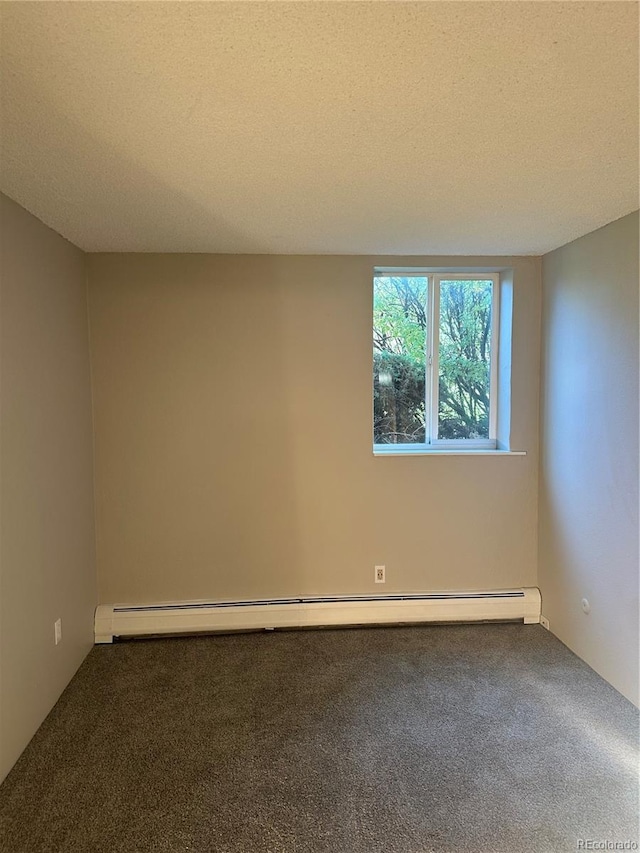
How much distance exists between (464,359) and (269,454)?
1404 millimetres

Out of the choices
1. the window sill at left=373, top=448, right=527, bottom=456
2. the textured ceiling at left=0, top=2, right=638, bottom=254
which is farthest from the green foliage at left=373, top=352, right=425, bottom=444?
the textured ceiling at left=0, top=2, right=638, bottom=254

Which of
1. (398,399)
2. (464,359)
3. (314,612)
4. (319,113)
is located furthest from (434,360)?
(319,113)

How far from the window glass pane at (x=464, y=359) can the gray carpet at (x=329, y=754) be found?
1.36 m

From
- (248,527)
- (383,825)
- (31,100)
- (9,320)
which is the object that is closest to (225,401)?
(248,527)

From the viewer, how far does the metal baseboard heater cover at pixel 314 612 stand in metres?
2.78

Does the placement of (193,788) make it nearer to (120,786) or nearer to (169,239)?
(120,786)

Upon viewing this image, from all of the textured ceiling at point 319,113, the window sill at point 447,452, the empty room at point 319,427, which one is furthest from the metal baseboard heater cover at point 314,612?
the textured ceiling at point 319,113

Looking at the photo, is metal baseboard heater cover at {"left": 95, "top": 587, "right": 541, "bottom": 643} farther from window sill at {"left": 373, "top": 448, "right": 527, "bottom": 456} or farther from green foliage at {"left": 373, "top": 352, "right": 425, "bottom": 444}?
green foliage at {"left": 373, "top": 352, "right": 425, "bottom": 444}

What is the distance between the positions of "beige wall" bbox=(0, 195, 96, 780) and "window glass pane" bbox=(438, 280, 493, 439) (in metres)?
2.18

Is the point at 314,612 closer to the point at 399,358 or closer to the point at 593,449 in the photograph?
the point at 399,358

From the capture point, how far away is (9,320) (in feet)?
6.23

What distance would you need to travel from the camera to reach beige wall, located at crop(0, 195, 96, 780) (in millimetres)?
1856

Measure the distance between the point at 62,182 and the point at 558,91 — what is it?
5.48 feet

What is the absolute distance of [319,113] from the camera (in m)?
1.31
